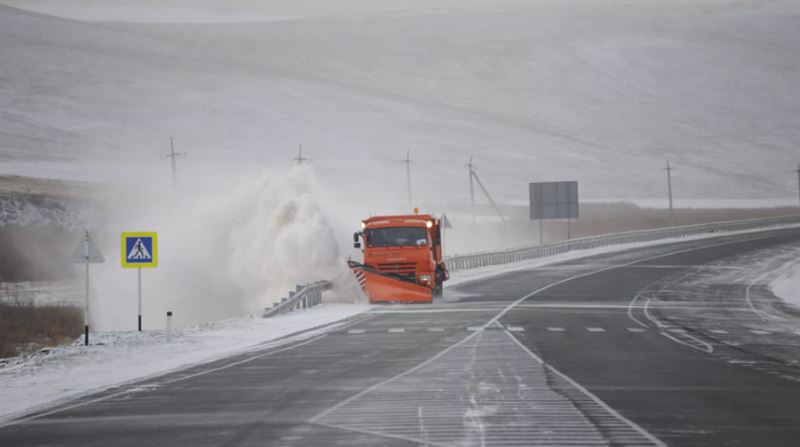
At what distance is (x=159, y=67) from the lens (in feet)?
605

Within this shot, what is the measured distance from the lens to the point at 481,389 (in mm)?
15320

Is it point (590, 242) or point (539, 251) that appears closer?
point (539, 251)

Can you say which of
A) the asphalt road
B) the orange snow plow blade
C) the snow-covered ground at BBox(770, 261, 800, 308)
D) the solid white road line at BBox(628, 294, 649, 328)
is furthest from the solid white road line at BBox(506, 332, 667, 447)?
the snow-covered ground at BBox(770, 261, 800, 308)

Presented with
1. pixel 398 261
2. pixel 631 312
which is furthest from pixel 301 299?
pixel 631 312

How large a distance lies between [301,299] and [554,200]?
4360 cm

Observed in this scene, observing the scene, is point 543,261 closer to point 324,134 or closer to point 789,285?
point 789,285

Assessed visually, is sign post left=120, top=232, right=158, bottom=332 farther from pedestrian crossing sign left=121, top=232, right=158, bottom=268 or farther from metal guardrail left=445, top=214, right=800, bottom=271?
metal guardrail left=445, top=214, right=800, bottom=271

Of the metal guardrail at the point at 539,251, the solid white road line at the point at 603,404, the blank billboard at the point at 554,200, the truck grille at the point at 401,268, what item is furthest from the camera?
the blank billboard at the point at 554,200

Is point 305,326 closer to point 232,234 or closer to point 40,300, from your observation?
point 232,234

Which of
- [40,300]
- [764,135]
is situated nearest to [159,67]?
[764,135]

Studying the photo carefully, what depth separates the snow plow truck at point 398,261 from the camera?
36062 millimetres

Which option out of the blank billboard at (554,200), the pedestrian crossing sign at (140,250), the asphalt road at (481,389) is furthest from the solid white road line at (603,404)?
the blank billboard at (554,200)

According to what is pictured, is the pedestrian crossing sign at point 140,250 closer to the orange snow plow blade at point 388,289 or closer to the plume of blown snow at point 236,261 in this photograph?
the orange snow plow blade at point 388,289

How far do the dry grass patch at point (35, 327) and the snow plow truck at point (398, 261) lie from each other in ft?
30.4
